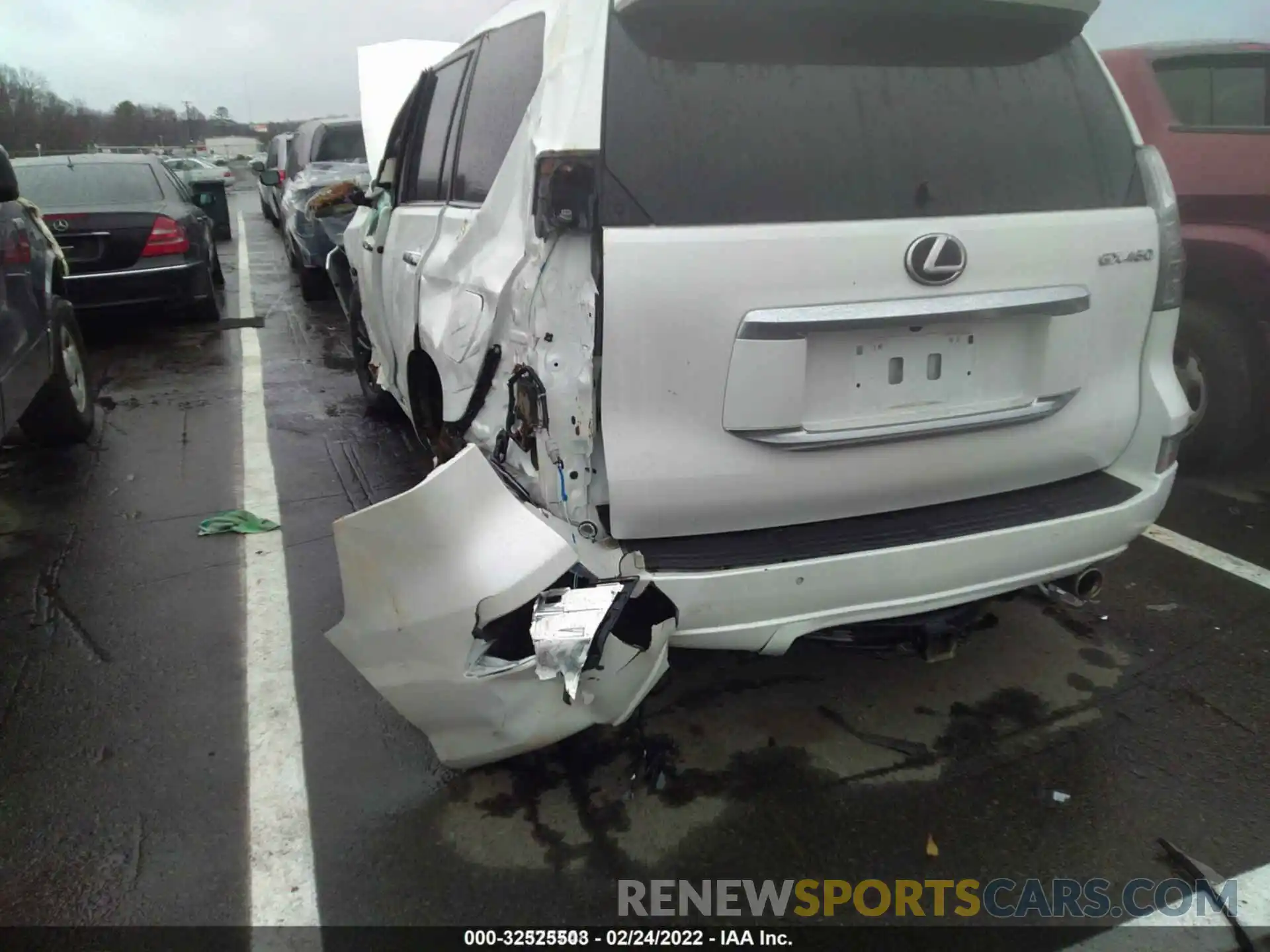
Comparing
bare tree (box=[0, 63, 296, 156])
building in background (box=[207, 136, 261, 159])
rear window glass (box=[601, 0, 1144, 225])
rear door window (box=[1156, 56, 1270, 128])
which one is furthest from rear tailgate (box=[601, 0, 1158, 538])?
building in background (box=[207, 136, 261, 159])

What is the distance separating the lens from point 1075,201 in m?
2.53

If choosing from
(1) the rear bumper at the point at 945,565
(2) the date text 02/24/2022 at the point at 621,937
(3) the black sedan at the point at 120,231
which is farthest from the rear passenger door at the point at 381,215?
(3) the black sedan at the point at 120,231

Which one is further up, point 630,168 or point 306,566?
point 630,168

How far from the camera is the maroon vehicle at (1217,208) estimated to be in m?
4.40

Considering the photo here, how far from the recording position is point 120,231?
24.6 ft

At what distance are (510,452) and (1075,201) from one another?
1.70 metres

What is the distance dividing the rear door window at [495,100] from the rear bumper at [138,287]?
216 inches

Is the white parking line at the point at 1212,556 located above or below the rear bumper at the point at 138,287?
below

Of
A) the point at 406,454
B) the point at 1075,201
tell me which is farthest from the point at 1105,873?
the point at 406,454

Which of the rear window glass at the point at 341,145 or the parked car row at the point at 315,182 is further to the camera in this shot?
the rear window glass at the point at 341,145

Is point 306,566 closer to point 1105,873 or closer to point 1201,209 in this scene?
point 1105,873

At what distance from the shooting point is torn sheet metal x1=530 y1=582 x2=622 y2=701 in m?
2.07

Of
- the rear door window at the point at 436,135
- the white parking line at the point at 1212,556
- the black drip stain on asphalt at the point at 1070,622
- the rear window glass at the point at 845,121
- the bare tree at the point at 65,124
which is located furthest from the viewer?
the bare tree at the point at 65,124

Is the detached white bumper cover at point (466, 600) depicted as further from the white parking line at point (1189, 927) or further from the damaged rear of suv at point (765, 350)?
the white parking line at point (1189, 927)
